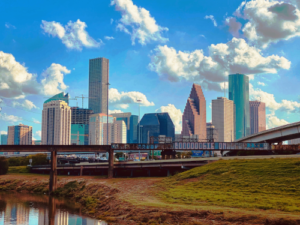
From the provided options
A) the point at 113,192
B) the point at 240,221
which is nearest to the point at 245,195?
the point at 240,221

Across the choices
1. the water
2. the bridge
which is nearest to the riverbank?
the water

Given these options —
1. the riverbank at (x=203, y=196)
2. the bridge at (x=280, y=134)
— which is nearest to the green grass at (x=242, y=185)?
the riverbank at (x=203, y=196)

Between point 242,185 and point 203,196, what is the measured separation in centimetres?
Answer: 783

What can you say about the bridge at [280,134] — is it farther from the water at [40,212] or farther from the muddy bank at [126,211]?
the water at [40,212]

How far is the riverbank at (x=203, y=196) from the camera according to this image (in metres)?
33.7

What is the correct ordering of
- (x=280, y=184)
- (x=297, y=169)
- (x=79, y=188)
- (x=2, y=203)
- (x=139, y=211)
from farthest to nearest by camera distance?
(x=79, y=188), (x=2, y=203), (x=297, y=169), (x=280, y=184), (x=139, y=211)

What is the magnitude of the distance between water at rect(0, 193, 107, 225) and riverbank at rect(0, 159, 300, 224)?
2268mm

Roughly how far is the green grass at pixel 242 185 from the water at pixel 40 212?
13035mm

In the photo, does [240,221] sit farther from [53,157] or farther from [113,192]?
[53,157]

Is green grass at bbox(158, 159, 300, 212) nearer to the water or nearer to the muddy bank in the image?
the muddy bank

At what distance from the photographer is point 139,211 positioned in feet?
125

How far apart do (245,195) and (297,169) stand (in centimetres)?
1256

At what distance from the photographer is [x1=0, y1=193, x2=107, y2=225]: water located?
45.1 m

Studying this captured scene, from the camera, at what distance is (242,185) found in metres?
47.7
